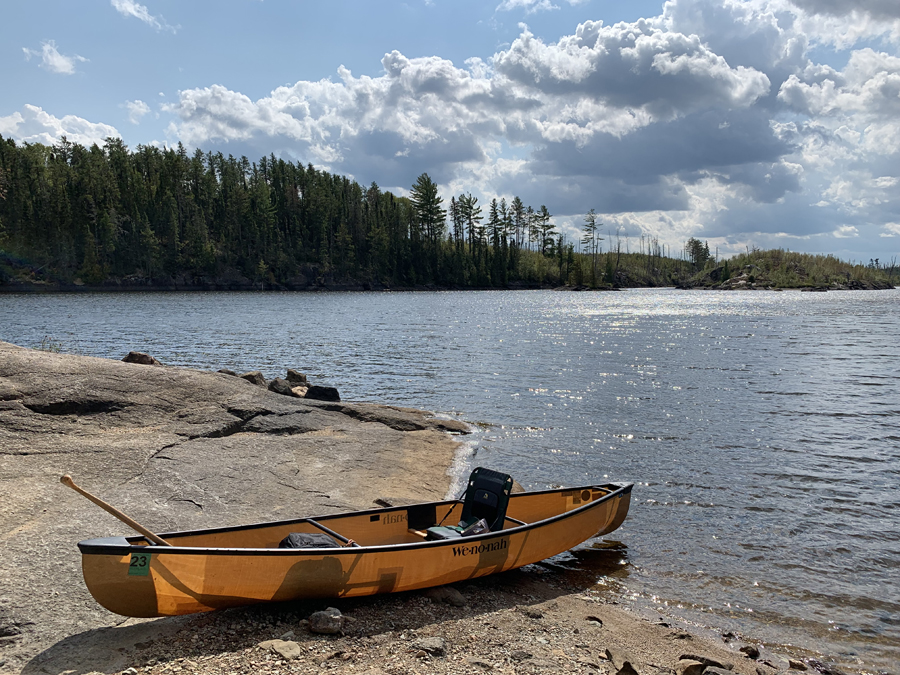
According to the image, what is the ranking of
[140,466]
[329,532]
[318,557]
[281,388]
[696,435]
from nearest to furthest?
1. [318,557]
2. [329,532]
3. [140,466]
4. [696,435]
5. [281,388]

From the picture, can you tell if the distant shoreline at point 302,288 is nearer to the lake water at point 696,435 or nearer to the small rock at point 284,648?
the lake water at point 696,435

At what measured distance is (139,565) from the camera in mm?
5449

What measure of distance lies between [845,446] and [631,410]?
20.3 ft

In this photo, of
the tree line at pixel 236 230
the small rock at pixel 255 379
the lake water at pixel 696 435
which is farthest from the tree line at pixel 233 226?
the small rock at pixel 255 379

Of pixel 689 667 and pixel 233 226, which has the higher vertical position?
pixel 233 226

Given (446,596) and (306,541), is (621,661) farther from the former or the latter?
(306,541)

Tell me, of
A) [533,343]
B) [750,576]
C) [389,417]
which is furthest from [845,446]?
[533,343]

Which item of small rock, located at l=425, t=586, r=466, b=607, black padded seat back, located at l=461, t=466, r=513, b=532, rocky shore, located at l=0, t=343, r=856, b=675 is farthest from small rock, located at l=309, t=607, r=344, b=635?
black padded seat back, located at l=461, t=466, r=513, b=532

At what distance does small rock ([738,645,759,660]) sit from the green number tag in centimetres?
633

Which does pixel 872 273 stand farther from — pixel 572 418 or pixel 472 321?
pixel 572 418

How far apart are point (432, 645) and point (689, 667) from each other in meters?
2.54

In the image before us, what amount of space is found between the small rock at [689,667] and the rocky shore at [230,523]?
3cm

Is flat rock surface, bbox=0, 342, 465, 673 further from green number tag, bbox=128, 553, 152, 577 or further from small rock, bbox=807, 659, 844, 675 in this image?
small rock, bbox=807, 659, 844, 675

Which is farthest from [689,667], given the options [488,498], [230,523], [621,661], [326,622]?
[230,523]
